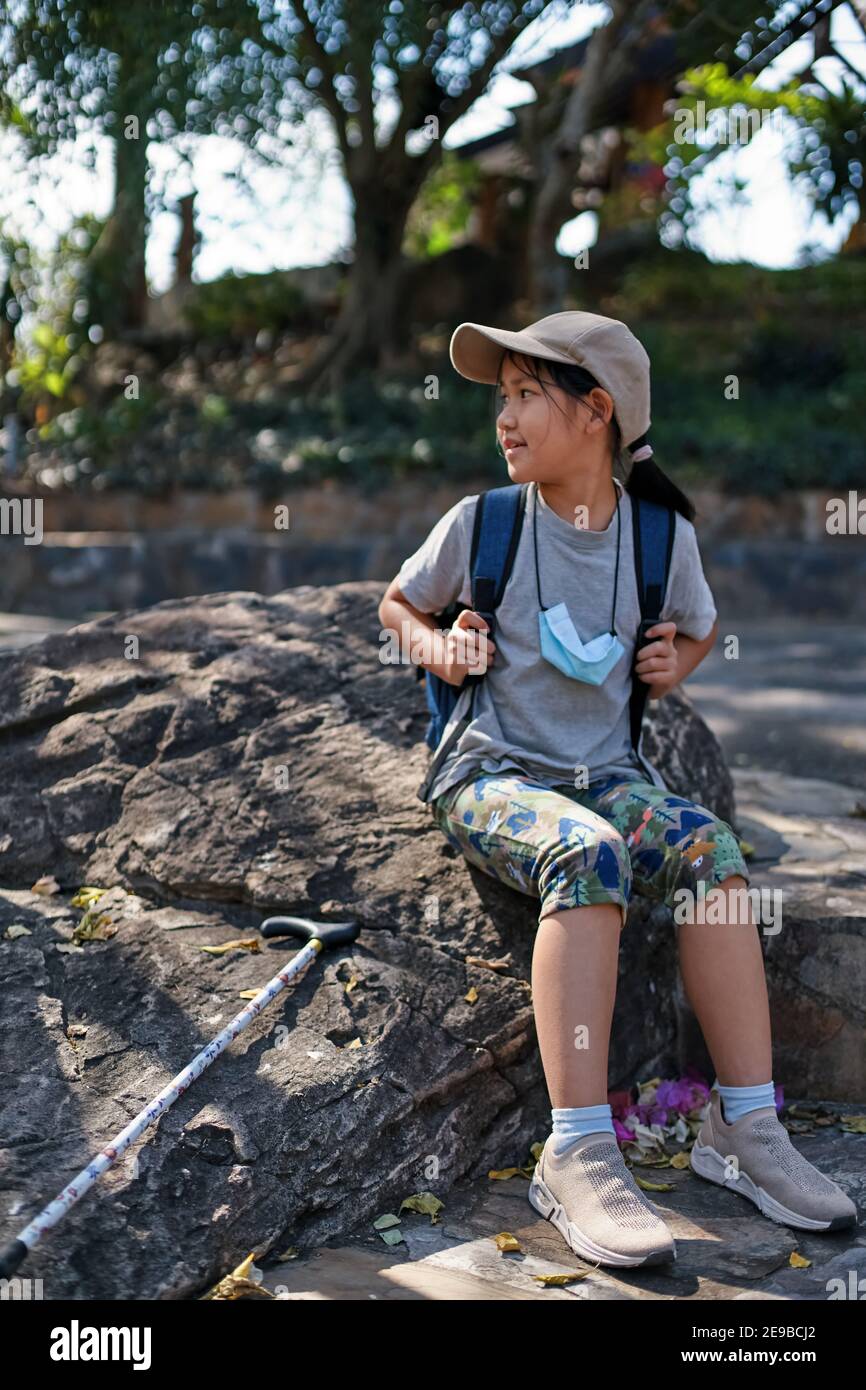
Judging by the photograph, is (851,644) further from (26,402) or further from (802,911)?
(26,402)

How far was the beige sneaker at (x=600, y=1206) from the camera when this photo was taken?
7.64 feet

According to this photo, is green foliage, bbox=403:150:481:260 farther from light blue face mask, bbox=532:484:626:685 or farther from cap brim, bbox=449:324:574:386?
light blue face mask, bbox=532:484:626:685

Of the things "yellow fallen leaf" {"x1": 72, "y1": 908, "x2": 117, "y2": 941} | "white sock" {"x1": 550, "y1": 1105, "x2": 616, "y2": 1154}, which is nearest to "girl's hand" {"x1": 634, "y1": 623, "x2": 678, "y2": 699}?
"white sock" {"x1": 550, "y1": 1105, "x2": 616, "y2": 1154}

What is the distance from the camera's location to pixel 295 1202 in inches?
98.1

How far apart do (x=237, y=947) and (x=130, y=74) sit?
8.01 meters

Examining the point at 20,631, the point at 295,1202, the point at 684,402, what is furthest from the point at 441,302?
the point at 295,1202

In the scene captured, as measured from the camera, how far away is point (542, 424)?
286cm

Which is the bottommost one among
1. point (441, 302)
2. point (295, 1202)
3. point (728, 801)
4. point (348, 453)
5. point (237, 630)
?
point (295, 1202)

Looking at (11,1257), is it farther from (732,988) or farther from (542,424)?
(542,424)

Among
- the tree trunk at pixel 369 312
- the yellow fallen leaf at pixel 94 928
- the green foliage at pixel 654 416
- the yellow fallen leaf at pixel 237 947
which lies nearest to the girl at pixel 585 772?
the yellow fallen leaf at pixel 237 947

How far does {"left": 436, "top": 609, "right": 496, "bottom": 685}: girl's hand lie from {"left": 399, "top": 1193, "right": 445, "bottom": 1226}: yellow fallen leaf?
39.6 inches

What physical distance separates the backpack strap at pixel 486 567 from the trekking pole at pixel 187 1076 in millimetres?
359

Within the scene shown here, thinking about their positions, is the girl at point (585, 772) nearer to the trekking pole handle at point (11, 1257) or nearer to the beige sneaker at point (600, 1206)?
the beige sneaker at point (600, 1206)

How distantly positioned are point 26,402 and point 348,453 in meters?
4.48
